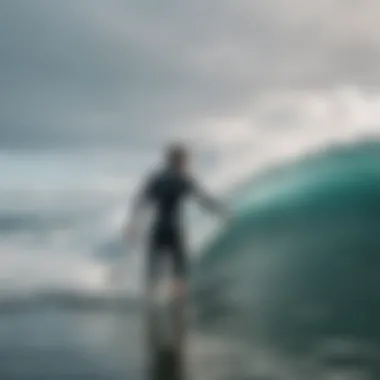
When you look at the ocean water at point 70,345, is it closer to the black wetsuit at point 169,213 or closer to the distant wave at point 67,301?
the distant wave at point 67,301

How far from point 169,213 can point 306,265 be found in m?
0.66

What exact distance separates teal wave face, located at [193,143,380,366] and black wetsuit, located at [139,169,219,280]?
0.13 metres

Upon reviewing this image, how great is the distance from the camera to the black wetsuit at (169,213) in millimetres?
3918

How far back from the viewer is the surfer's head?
3869mm

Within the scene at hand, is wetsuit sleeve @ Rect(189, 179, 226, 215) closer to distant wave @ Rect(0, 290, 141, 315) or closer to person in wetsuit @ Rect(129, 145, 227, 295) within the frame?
person in wetsuit @ Rect(129, 145, 227, 295)

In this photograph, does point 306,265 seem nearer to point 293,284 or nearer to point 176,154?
point 293,284

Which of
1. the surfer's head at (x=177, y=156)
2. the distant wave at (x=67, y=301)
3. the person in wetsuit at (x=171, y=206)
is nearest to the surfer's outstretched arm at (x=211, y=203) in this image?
the person in wetsuit at (x=171, y=206)

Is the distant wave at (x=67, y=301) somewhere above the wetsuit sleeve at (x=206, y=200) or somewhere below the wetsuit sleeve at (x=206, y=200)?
below

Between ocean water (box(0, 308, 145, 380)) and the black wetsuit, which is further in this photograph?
ocean water (box(0, 308, 145, 380))

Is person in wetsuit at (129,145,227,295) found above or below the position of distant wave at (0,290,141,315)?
above

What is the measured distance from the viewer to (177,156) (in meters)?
3.87

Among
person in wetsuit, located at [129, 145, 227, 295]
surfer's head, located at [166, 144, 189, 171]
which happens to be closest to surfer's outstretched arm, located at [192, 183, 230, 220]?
person in wetsuit, located at [129, 145, 227, 295]

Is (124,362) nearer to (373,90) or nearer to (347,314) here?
(347,314)

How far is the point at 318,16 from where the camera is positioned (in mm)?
3875
